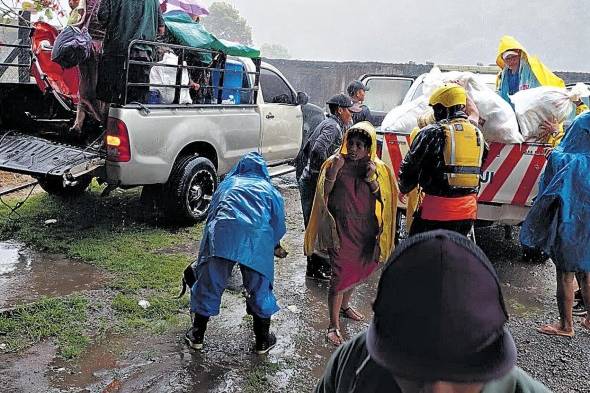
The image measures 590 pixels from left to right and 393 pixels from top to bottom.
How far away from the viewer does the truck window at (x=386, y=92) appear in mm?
8658

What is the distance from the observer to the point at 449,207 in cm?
389

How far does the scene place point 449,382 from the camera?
0.98 metres

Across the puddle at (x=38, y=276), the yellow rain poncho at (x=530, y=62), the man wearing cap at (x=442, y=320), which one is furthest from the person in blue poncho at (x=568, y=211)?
the puddle at (x=38, y=276)

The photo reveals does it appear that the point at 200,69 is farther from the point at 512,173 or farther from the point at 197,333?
the point at 197,333

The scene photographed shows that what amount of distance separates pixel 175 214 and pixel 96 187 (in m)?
2.21

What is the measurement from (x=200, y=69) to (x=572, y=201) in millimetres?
4285

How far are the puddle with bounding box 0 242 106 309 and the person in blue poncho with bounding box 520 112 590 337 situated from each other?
3.54m

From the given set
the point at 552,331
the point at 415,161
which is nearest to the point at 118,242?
the point at 415,161

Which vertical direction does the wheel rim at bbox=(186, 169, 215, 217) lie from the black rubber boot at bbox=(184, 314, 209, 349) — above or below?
above

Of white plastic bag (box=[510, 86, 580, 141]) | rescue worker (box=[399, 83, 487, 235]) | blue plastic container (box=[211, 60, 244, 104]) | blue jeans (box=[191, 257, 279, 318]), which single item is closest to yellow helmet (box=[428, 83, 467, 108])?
rescue worker (box=[399, 83, 487, 235])

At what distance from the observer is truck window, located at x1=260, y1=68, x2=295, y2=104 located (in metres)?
8.32

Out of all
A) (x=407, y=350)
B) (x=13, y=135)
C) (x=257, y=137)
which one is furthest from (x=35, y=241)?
(x=407, y=350)

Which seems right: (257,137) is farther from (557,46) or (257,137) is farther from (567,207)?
(557,46)

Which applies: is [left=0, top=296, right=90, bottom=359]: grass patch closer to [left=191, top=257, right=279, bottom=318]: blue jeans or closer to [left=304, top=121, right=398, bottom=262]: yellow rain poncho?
[left=191, top=257, right=279, bottom=318]: blue jeans
